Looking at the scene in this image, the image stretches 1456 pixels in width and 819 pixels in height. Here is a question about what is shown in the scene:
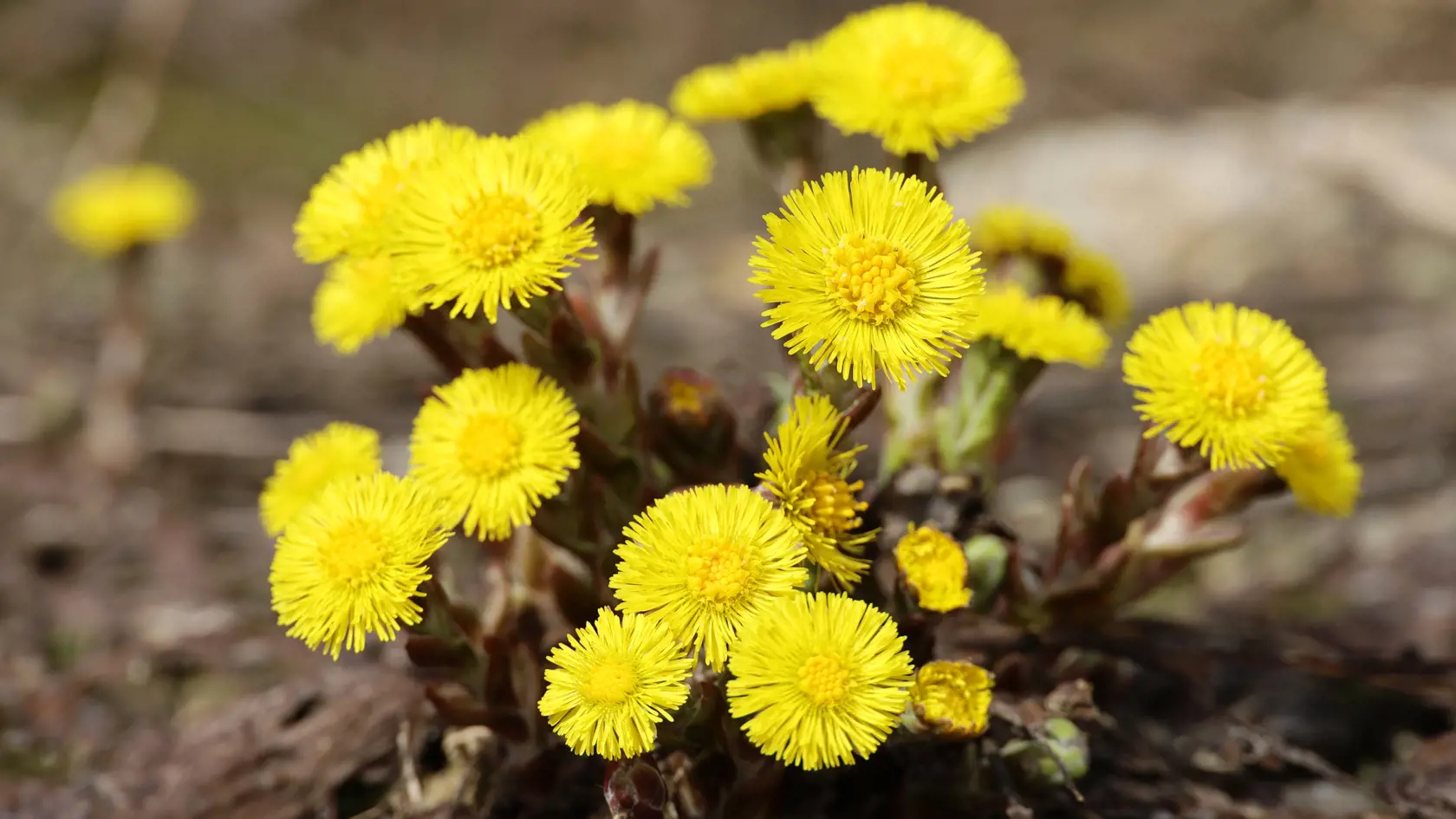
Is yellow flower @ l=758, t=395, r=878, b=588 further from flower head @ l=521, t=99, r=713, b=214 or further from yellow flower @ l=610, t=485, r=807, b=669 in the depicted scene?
flower head @ l=521, t=99, r=713, b=214

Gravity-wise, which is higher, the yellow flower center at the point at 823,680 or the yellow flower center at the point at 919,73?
the yellow flower center at the point at 919,73

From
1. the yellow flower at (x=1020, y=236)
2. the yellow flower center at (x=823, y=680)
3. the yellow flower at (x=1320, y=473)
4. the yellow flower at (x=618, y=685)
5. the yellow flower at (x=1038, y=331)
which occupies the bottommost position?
the yellow flower at (x=618, y=685)

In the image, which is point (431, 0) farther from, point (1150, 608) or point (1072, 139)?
point (1150, 608)

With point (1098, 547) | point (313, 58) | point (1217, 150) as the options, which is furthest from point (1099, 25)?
point (1098, 547)

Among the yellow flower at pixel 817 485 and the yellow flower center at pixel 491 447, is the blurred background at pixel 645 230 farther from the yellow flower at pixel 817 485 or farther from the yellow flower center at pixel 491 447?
the yellow flower at pixel 817 485

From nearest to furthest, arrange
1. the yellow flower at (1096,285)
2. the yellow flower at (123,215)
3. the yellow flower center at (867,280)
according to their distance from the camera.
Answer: the yellow flower center at (867,280)
the yellow flower at (1096,285)
the yellow flower at (123,215)

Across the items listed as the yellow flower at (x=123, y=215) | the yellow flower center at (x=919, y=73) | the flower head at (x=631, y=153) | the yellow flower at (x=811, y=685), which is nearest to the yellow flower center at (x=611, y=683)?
the yellow flower at (x=811, y=685)

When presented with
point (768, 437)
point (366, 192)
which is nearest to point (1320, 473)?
point (768, 437)

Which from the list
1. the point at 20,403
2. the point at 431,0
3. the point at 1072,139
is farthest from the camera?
the point at 431,0
